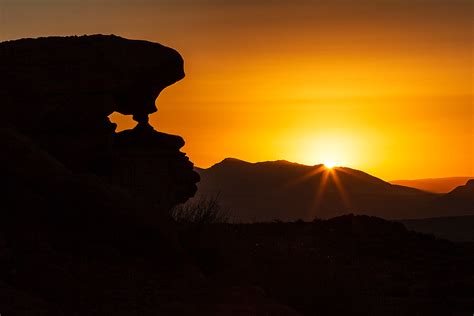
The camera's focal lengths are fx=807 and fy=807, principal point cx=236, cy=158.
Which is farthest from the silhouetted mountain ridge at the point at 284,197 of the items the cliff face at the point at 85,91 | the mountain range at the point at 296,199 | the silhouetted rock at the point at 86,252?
the silhouetted rock at the point at 86,252

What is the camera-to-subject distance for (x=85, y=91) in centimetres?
2473

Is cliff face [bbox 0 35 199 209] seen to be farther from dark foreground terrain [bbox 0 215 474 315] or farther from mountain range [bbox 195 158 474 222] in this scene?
mountain range [bbox 195 158 474 222]

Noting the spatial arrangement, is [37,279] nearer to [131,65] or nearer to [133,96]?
[131,65]

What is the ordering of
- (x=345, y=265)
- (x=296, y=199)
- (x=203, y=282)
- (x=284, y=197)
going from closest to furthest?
(x=203, y=282) → (x=345, y=265) → (x=284, y=197) → (x=296, y=199)

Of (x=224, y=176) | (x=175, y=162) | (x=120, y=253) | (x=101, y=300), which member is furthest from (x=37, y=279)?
(x=224, y=176)

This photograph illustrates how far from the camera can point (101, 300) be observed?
34.1 feet

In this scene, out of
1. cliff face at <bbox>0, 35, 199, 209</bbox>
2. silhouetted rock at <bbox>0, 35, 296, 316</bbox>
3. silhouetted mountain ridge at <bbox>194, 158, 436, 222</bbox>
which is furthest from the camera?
silhouetted mountain ridge at <bbox>194, 158, 436, 222</bbox>

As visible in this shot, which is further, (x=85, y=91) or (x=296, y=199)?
(x=296, y=199)

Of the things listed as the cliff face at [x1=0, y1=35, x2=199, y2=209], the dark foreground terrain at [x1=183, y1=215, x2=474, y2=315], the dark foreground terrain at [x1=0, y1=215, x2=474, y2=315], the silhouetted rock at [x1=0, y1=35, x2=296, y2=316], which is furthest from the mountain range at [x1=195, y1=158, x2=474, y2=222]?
the silhouetted rock at [x1=0, y1=35, x2=296, y2=316]

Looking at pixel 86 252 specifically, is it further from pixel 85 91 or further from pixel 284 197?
pixel 284 197

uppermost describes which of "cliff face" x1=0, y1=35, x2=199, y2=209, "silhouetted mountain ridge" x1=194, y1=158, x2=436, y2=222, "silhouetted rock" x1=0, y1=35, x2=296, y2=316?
"silhouetted mountain ridge" x1=194, y1=158, x2=436, y2=222

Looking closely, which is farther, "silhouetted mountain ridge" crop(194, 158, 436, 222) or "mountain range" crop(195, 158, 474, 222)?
"mountain range" crop(195, 158, 474, 222)

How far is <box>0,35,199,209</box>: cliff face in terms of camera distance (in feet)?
77.0

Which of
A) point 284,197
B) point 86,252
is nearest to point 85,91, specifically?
point 86,252
